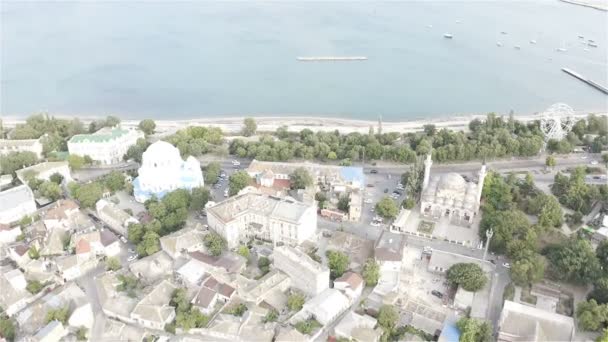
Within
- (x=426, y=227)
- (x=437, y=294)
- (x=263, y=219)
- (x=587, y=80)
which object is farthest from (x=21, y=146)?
(x=587, y=80)

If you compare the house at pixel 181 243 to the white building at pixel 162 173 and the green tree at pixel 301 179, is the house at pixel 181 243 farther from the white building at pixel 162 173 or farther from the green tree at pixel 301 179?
the green tree at pixel 301 179

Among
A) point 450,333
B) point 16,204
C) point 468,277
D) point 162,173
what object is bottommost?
point 450,333

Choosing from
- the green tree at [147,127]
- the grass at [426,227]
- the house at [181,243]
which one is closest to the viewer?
the house at [181,243]

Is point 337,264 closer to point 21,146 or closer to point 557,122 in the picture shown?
point 557,122

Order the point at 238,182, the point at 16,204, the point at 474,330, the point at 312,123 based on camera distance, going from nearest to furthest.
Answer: the point at 474,330 < the point at 16,204 < the point at 238,182 < the point at 312,123

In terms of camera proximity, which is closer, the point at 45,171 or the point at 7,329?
the point at 7,329

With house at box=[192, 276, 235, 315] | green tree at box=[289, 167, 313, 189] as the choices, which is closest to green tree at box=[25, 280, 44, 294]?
house at box=[192, 276, 235, 315]

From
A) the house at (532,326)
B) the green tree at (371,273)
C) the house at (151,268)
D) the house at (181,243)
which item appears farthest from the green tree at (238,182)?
the house at (532,326)
